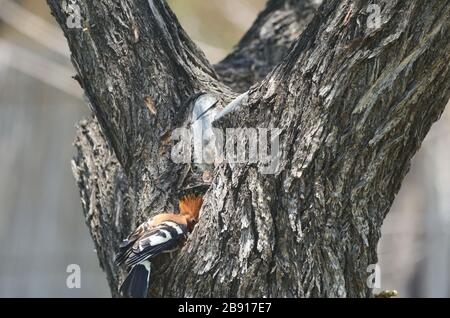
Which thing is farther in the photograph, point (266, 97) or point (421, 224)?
point (421, 224)

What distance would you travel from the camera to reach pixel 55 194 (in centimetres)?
862

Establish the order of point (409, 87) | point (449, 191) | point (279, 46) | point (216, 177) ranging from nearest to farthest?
point (409, 87), point (216, 177), point (279, 46), point (449, 191)

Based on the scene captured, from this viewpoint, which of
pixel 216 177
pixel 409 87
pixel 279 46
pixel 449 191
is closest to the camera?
pixel 409 87

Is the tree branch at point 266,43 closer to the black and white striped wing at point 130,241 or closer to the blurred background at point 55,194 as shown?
the black and white striped wing at point 130,241

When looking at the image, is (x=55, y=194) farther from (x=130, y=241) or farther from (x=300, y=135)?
(x=300, y=135)

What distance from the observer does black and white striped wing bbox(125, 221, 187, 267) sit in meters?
2.84

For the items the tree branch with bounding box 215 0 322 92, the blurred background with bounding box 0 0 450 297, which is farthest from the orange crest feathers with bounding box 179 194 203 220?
the blurred background with bounding box 0 0 450 297

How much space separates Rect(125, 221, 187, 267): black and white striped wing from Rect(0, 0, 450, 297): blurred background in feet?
18.2

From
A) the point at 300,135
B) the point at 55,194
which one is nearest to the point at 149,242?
the point at 300,135

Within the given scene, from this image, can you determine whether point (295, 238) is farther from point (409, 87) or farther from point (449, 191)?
point (449, 191)

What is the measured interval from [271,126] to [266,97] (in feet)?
0.35

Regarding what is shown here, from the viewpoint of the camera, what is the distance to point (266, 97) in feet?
9.28

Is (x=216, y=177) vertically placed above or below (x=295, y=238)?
above

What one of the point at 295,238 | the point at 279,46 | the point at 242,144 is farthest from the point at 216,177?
the point at 279,46
